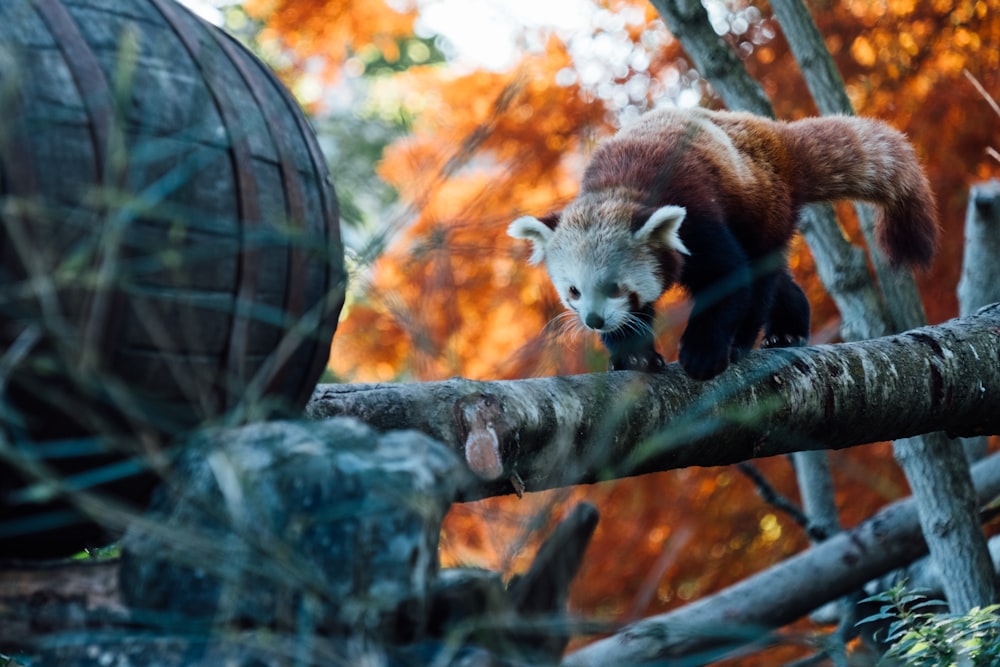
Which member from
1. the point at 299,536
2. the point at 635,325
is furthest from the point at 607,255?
the point at 299,536

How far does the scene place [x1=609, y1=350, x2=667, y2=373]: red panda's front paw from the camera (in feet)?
9.18

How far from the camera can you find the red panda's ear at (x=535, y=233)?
3.36 meters

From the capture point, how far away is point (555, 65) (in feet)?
16.7

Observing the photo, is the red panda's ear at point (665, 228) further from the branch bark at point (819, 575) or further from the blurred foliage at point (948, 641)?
the branch bark at point (819, 575)

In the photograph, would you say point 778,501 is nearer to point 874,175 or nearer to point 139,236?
point 874,175

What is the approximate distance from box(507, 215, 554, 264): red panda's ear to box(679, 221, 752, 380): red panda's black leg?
0.48m

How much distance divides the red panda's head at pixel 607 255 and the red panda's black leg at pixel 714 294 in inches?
2.9

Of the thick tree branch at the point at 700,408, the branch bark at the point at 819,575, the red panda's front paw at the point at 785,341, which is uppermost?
the thick tree branch at the point at 700,408

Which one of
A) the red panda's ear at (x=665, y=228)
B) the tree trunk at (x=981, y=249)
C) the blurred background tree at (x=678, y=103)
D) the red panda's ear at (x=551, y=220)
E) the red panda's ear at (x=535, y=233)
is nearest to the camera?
the red panda's ear at (x=665, y=228)

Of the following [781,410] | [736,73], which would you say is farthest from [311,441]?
[736,73]

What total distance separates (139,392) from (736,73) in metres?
2.69

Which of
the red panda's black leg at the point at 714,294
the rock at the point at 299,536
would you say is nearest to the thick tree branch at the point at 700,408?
the red panda's black leg at the point at 714,294

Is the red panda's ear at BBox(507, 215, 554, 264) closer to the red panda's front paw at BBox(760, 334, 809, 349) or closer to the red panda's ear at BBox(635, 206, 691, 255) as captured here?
the red panda's ear at BBox(635, 206, 691, 255)

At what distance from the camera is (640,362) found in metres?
2.93
